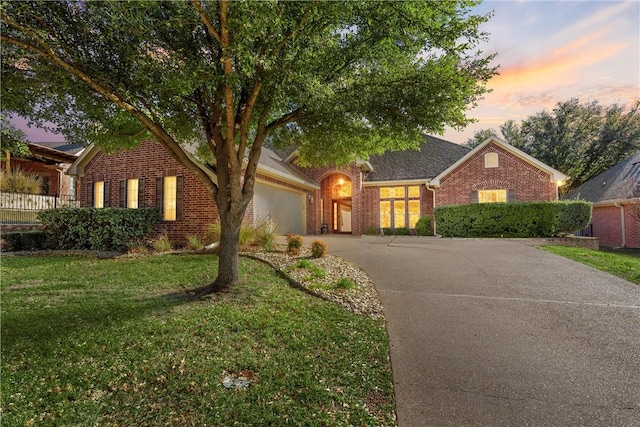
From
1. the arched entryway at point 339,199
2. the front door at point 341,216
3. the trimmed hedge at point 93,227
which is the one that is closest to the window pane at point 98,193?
the trimmed hedge at point 93,227

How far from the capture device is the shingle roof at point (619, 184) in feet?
55.7

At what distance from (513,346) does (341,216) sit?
60.7 feet

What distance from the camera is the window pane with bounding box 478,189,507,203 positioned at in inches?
681

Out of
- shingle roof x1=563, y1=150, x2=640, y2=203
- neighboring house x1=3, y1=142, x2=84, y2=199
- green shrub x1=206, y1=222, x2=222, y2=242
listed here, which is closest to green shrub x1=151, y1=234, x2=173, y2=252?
green shrub x1=206, y1=222, x2=222, y2=242

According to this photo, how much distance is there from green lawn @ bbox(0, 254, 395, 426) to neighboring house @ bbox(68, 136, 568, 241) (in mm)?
7026

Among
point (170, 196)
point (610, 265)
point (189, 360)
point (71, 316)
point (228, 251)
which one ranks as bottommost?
point (189, 360)

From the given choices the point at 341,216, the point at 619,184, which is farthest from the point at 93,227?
the point at 619,184

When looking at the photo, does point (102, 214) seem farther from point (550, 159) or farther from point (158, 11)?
point (550, 159)

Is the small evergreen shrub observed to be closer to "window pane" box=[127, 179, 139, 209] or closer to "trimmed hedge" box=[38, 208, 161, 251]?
"trimmed hedge" box=[38, 208, 161, 251]

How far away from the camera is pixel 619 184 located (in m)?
18.2

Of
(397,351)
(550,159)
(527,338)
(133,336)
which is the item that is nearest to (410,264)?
(527,338)

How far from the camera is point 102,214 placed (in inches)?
440

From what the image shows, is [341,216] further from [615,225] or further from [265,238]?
[615,225]

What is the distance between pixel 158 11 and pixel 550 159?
33711 mm
